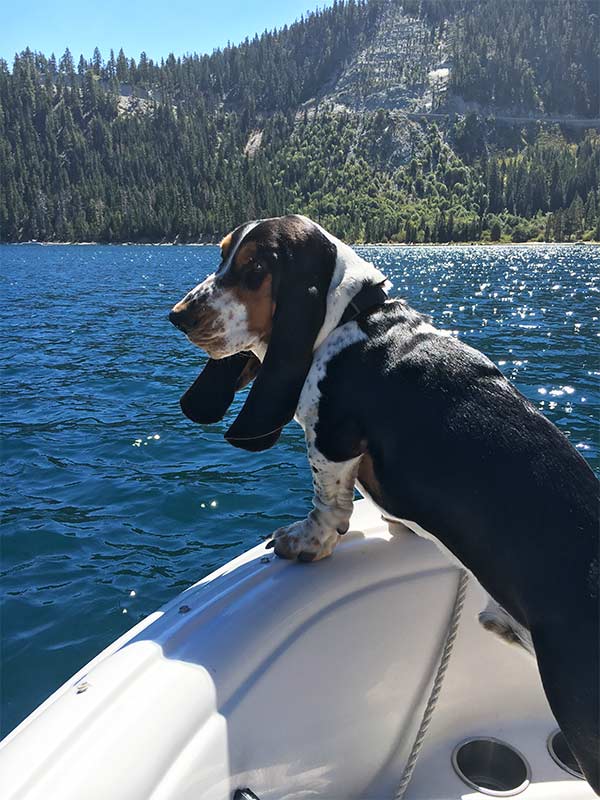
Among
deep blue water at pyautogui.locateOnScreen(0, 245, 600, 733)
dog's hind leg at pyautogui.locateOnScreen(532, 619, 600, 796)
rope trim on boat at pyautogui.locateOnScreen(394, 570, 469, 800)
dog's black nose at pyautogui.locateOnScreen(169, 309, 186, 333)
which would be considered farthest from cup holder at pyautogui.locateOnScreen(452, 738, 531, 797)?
deep blue water at pyautogui.locateOnScreen(0, 245, 600, 733)

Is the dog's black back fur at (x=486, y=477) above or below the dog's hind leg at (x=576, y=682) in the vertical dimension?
above

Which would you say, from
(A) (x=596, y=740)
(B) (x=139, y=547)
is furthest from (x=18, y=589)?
(A) (x=596, y=740)

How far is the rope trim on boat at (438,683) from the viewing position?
2724mm

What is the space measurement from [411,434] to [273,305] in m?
0.86

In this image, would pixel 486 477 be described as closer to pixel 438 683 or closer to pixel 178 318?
pixel 438 683

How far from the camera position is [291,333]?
2748 mm

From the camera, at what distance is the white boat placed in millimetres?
1877

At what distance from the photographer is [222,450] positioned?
8.88 m

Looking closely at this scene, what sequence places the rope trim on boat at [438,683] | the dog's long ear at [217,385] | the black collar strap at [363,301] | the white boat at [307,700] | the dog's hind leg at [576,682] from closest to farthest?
the white boat at [307,700], the dog's hind leg at [576,682], the rope trim on boat at [438,683], the black collar strap at [363,301], the dog's long ear at [217,385]

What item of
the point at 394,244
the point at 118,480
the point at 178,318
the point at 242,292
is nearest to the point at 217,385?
the point at 178,318

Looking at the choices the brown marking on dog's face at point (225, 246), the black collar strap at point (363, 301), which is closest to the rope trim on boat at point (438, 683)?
the black collar strap at point (363, 301)

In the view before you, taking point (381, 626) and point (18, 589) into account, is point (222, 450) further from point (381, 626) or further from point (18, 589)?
point (381, 626)

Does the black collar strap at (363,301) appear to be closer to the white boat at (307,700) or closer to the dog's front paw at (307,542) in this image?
the dog's front paw at (307,542)

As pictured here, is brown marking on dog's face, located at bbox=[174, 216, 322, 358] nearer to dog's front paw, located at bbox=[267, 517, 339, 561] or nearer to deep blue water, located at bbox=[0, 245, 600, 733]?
dog's front paw, located at bbox=[267, 517, 339, 561]
